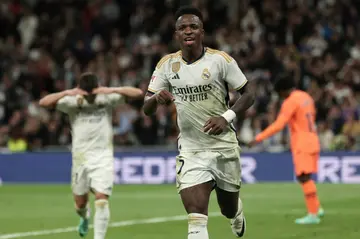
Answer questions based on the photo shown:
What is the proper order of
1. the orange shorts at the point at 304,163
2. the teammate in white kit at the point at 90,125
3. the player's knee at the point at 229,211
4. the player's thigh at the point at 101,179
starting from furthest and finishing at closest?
the orange shorts at the point at 304,163 < the teammate in white kit at the point at 90,125 < the player's thigh at the point at 101,179 < the player's knee at the point at 229,211

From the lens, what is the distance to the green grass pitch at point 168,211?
13266 mm

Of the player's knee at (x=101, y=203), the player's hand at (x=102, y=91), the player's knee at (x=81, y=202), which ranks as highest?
the player's hand at (x=102, y=91)

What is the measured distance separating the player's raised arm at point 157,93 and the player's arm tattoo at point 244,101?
0.67 meters

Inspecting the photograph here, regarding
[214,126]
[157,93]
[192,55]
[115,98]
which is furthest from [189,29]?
[115,98]

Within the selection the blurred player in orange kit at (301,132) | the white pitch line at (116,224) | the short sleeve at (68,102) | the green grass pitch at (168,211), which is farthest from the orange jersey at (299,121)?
the short sleeve at (68,102)

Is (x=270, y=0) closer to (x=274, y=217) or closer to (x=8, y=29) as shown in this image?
(x=8, y=29)

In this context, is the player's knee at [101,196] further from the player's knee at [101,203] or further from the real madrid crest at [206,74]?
the real madrid crest at [206,74]

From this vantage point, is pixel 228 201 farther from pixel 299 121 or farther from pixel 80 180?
pixel 299 121

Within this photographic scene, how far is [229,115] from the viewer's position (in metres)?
8.89

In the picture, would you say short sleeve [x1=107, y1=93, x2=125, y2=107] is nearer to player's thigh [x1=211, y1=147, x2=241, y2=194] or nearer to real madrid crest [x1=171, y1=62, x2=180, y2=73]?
real madrid crest [x1=171, y1=62, x2=180, y2=73]

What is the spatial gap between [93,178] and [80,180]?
0.30m

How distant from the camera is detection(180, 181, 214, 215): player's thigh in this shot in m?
8.91

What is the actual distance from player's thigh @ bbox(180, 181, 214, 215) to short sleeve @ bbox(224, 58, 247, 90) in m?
1.02

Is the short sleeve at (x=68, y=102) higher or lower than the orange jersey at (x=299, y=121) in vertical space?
higher
